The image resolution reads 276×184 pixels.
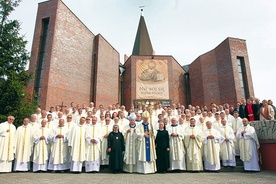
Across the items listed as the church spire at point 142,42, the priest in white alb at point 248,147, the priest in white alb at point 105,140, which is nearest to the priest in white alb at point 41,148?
the priest in white alb at point 105,140

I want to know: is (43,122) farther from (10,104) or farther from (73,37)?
(73,37)

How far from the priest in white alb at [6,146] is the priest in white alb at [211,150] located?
6781mm

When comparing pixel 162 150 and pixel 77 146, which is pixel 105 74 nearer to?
pixel 77 146

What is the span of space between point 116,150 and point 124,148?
34 centimetres

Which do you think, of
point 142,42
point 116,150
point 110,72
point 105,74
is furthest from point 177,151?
point 142,42

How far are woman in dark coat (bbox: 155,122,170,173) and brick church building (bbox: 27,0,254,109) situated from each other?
9388 millimetres

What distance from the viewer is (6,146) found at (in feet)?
22.9

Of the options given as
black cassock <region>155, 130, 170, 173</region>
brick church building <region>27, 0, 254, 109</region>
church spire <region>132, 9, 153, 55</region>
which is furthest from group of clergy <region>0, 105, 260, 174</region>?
church spire <region>132, 9, 153, 55</region>

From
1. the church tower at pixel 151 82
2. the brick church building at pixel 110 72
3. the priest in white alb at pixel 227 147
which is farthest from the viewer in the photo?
the church tower at pixel 151 82

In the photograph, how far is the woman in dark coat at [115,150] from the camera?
676cm

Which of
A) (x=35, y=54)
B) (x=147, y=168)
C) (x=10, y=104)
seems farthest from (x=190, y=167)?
(x=35, y=54)

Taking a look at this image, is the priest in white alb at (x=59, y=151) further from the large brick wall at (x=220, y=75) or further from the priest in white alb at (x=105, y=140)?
the large brick wall at (x=220, y=75)

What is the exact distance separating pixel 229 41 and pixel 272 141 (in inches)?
519

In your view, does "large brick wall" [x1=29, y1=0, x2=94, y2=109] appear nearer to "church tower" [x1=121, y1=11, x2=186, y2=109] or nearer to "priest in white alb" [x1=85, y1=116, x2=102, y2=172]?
"church tower" [x1=121, y1=11, x2=186, y2=109]
